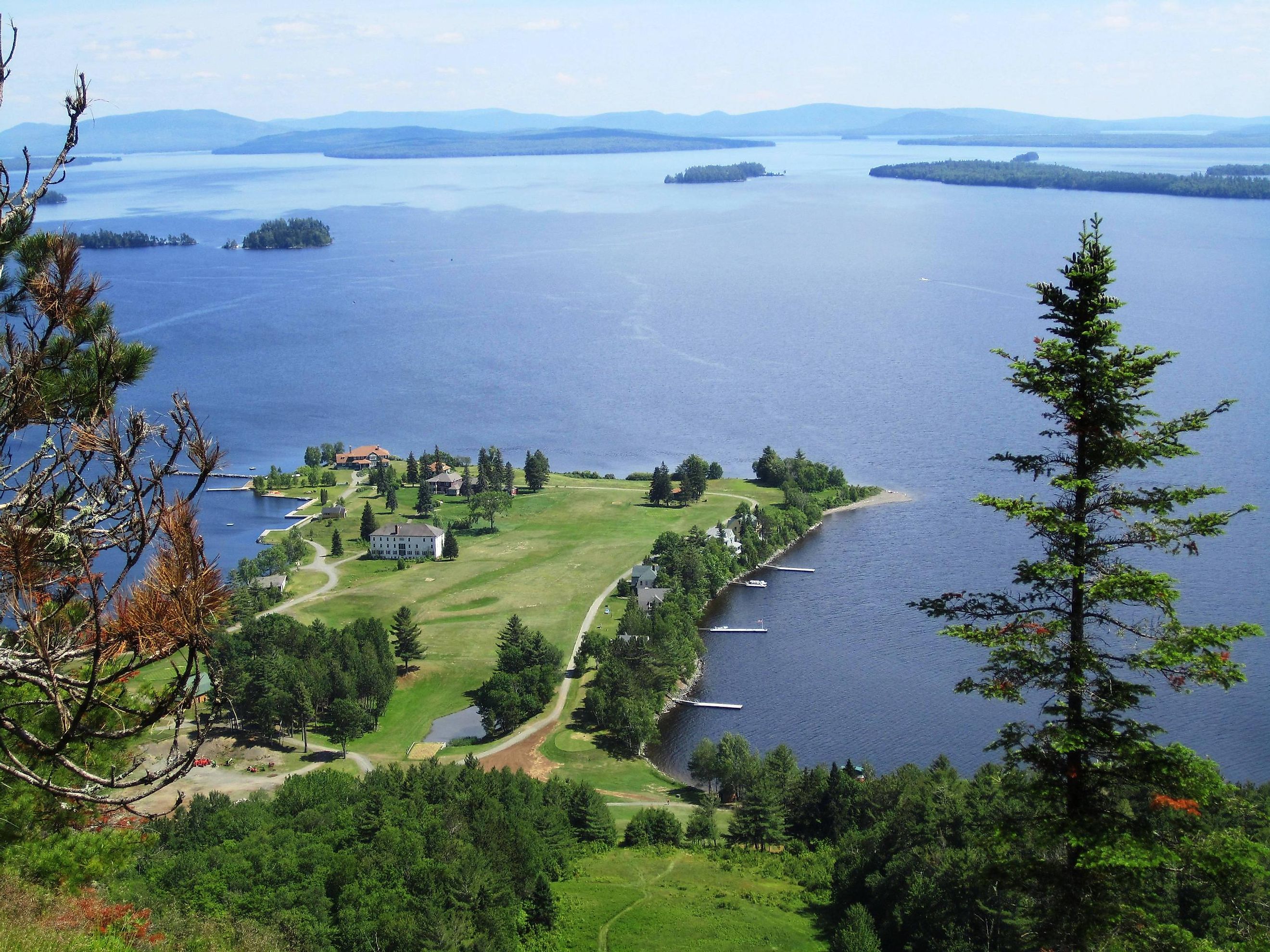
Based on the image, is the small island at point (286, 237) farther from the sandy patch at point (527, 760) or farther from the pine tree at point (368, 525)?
the sandy patch at point (527, 760)

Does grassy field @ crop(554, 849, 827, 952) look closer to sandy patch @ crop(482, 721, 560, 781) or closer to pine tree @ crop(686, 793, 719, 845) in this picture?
pine tree @ crop(686, 793, 719, 845)

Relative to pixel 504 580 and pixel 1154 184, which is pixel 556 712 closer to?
pixel 504 580

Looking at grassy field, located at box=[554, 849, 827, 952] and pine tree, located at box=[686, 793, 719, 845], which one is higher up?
grassy field, located at box=[554, 849, 827, 952]

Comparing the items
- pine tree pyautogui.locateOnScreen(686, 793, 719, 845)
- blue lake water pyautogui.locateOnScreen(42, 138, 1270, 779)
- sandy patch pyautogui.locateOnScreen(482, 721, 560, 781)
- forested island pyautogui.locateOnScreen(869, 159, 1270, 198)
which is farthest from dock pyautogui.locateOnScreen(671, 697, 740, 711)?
forested island pyautogui.locateOnScreen(869, 159, 1270, 198)

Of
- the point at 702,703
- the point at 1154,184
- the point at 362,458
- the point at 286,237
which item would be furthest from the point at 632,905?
the point at 1154,184

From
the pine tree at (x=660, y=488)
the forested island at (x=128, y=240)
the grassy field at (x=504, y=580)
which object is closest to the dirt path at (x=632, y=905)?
the grassy field at (x=504, y=580)
